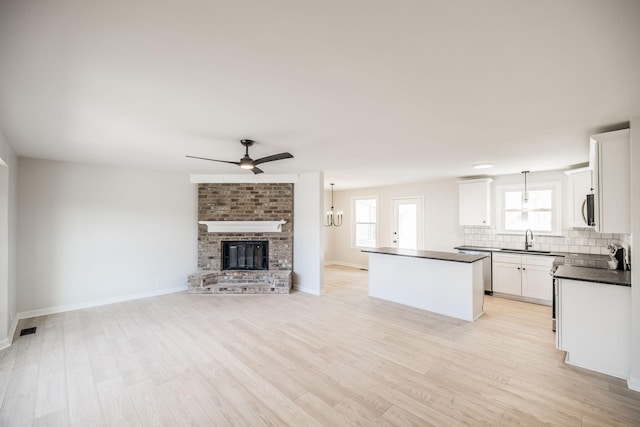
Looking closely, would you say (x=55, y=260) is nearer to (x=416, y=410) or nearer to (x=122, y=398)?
(x=122, y=398)

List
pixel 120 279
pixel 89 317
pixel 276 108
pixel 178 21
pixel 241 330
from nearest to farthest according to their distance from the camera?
pixel 178 21
pixel 276 108
pixel 241 330
pixel 89 317
pixel 120 279

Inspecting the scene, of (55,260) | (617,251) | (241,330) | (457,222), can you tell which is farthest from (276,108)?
(457,222)

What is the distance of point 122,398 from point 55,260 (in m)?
3.40

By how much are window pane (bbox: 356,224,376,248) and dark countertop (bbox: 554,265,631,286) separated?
4984 millimetres

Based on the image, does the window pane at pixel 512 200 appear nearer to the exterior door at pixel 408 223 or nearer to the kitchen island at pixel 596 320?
the exterior door at pixel 408 223

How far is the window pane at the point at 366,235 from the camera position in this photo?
8.05m

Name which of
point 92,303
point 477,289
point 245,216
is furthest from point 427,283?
point 92,303

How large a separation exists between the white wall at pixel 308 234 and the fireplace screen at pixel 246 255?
690 millimetres

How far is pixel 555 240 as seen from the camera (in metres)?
5.11

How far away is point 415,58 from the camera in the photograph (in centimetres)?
154

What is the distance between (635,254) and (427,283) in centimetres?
246

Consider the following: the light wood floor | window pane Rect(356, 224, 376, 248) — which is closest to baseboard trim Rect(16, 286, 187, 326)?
the light wood floor

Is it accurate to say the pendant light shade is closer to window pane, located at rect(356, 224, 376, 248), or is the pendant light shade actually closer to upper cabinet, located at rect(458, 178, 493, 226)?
upper cabinet, located at rect(458, 178, 493, 226)

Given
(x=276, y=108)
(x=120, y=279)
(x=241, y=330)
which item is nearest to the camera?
(x=276, y=108)
